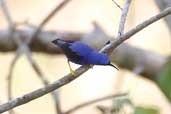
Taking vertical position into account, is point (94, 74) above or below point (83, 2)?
below

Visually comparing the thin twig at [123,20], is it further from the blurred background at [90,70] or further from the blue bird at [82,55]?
the blurred background at [90,70]

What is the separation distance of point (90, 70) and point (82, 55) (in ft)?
6.02

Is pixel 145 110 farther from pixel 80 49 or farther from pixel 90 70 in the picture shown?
pixel 90 70

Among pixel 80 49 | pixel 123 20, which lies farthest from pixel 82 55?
pixel 123 20

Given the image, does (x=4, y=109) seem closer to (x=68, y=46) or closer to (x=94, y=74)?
(x=68, y=46)

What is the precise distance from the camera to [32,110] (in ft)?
7.91

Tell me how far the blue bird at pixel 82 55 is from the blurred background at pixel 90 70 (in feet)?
5.53

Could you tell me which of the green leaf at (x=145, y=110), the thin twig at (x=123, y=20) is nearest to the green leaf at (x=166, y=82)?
the green leaf at (x=145, y=110)

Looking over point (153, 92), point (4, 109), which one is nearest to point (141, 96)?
point (153, 92)

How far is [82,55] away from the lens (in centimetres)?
68

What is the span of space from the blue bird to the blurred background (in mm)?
1686

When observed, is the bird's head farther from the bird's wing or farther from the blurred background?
the blurred background

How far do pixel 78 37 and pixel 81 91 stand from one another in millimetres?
1130

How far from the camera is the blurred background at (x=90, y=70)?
2.51m
